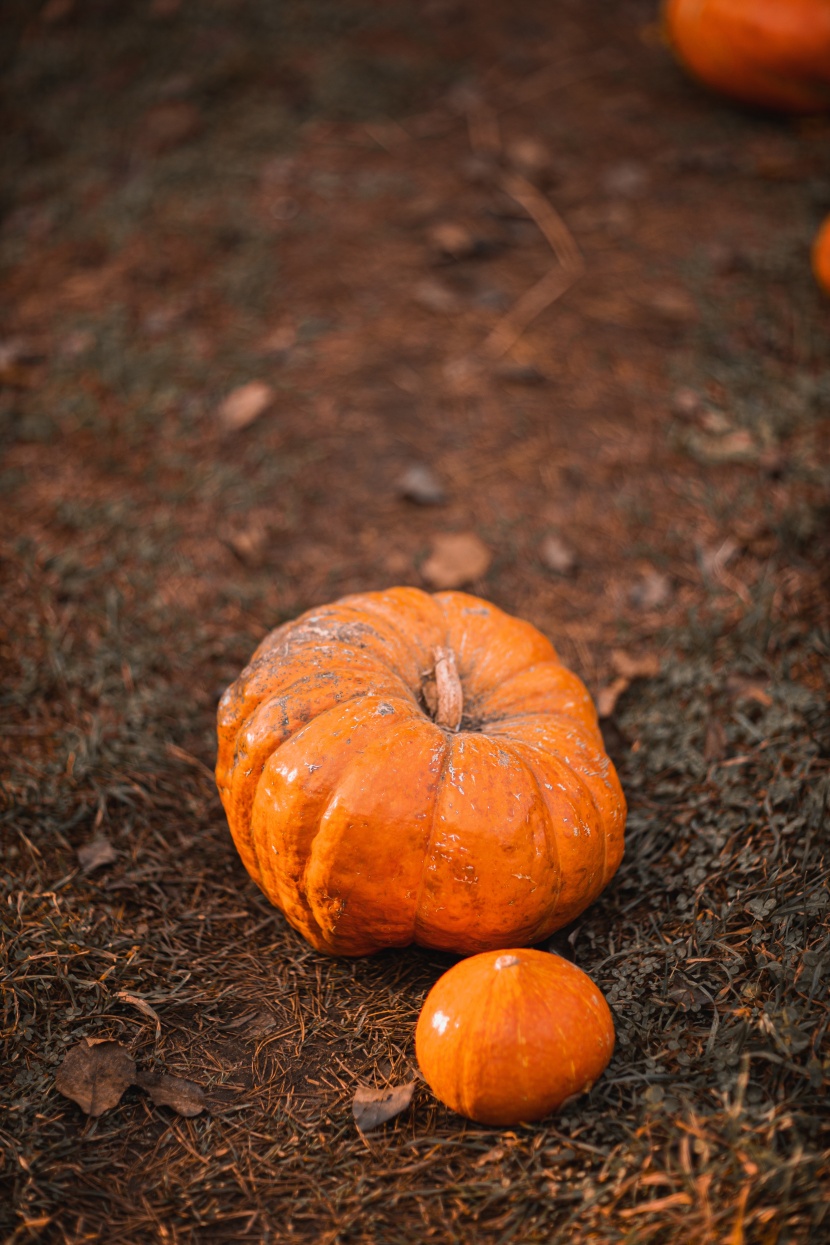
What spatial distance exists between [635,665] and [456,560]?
897 mm

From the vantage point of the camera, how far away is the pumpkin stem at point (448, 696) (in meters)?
2.46

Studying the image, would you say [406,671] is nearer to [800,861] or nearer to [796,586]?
[800,861]

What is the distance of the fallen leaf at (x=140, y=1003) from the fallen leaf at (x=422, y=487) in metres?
2.39

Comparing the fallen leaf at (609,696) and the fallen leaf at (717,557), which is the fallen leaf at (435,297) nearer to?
the fallen leaf at (717,557)

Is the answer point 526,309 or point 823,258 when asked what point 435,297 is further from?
point 823,258

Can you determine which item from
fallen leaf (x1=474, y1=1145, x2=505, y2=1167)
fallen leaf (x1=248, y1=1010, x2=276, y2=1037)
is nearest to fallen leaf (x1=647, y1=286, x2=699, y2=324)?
fallen leaf (x1=248, y1=1010, x2=276, y2=1037)

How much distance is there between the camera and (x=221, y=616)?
3535mm

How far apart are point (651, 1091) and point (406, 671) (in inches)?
47.7

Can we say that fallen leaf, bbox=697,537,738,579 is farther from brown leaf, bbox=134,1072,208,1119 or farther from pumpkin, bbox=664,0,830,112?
pumpkin, bbox=664,0,830,112

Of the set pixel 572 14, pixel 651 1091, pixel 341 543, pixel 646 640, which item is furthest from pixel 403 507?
pixel 572 14

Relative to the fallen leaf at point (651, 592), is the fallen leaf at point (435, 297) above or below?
above

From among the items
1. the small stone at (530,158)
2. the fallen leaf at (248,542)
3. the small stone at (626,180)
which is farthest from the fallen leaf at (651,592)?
the small stone at (530,158)

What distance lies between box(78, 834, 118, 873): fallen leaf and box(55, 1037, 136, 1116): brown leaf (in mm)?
559

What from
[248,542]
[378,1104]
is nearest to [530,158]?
[248,542]
